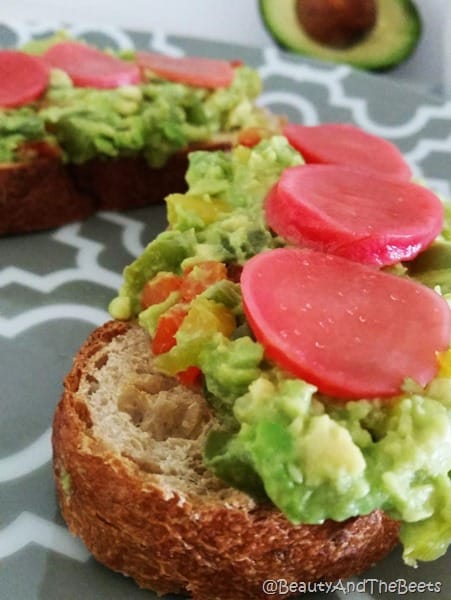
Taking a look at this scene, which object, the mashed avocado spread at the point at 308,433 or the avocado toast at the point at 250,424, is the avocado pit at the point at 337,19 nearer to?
the avocado toast at the point at 250,424

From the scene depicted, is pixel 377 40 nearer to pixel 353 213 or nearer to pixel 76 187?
pixel 76 187

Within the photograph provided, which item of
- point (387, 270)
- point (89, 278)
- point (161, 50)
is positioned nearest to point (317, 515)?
point (387, 270)

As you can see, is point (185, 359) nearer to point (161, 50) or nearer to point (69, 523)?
point (69, 523)

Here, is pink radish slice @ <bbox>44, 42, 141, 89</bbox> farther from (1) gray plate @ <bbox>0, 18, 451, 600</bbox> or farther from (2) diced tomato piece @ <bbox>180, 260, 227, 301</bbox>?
(2) diced tomato piece @ <bbox>180, 260, 227, 301</bbox>

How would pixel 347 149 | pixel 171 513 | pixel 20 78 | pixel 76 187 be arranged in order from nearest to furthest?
pixel 171 513 < pixel 347 149 < pixel 20 78 < pixel 76 187

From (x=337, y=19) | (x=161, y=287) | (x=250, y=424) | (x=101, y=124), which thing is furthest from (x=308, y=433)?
(x=337, y=19)

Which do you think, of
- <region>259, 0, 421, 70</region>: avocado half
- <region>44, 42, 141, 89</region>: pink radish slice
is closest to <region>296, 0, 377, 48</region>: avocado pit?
<region>259, 0, 421, 70</region>: avocado half
